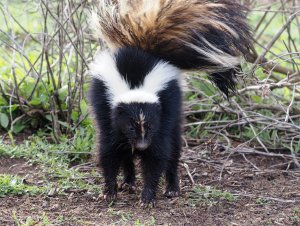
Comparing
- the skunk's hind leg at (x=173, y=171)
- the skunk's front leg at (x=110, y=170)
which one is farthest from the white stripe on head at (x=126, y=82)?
the skunk's hind leg at (x=173, y=171)

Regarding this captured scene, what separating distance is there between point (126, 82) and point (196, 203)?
1.15 metres

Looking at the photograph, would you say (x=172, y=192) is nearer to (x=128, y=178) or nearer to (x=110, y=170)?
(x=128, y=178)

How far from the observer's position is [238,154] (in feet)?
22.0

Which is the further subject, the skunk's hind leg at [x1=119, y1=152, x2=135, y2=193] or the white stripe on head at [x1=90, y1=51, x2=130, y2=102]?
the skunk's hind leg at [x1=119, y1=152, x2=135, y2=193]

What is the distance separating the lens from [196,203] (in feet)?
17.3

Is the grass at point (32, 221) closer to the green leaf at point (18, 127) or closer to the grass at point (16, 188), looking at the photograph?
the grass at point (16, 188)

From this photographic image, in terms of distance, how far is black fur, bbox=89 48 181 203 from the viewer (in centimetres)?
493

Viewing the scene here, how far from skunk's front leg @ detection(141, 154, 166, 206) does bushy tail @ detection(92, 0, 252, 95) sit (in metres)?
0.85

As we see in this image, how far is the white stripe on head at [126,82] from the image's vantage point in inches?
194

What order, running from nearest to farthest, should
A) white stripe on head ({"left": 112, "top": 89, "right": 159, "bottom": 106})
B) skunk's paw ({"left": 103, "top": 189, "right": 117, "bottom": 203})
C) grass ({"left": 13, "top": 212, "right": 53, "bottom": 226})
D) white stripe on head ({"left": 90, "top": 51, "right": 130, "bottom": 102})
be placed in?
1. grass ({"left": 13, "top": 212, "right": 53, "bottom": 226})
2. white stripe on head ({"left": 112, "top": 89, "right": 159, "bottom": 106})
3. white stripe on head ({"left": 90, "top": 51, "right": 130, "bottom": 102})
4. skunk's paw ({"left": 103, "top": 189, "right": 117, "bottom": 203})

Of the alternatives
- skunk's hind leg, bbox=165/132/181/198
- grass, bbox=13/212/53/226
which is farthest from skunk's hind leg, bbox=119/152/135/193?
grass, bbox=13/212/53/226

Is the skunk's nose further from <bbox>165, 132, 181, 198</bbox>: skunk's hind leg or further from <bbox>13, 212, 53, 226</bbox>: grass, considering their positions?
<bbox>13, 212, 53, 226</bbox>: grass

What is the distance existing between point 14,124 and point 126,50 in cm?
235

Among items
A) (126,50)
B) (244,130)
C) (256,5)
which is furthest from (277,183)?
(256,5)
